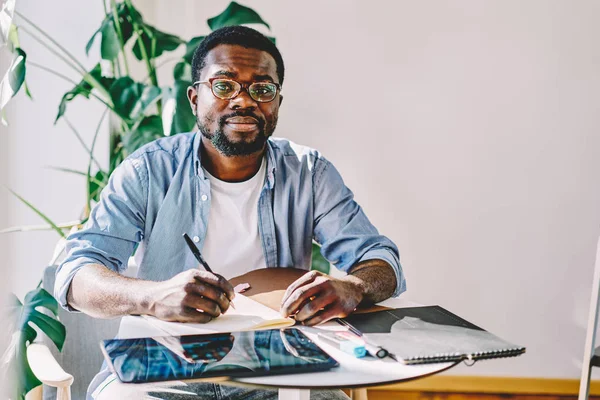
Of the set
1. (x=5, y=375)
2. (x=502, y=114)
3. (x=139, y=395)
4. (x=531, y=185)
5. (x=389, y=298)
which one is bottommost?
(x=5, y=375)

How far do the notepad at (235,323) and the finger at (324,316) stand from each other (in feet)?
0.10

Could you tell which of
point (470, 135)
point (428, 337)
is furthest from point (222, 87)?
point (470, 135)

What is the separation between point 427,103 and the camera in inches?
95.4

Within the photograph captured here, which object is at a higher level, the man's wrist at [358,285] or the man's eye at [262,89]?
the man's eye at [262,89]

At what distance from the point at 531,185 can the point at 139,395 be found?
5.67 feet

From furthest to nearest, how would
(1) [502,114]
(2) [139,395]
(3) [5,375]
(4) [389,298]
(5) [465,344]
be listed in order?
(1) [502,114] < (3) [5,375] < (4) [389,298] < (2) [139,395] < (5) [465,344]

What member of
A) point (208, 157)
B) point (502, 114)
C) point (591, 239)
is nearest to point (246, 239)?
point (208, 157)

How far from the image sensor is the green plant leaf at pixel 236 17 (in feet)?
6.35

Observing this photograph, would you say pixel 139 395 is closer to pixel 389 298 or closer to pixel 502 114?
pixel 389 298

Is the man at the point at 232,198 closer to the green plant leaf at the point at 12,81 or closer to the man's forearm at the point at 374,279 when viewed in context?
the man's forearm at the point at 374,279

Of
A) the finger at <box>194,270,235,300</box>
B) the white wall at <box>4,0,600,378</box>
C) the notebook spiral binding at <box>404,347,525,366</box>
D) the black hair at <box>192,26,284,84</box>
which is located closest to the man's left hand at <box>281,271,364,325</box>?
the finger at <box>194,270,235,300</box>

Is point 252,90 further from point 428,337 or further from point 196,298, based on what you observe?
point 428,337

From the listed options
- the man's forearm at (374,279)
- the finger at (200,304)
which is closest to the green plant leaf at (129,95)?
the man's forearm at (374,279)

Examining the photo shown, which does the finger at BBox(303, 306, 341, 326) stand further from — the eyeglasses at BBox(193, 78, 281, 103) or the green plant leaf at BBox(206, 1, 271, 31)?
the green plant leaf at BBox(206, 1, 271, 31)
